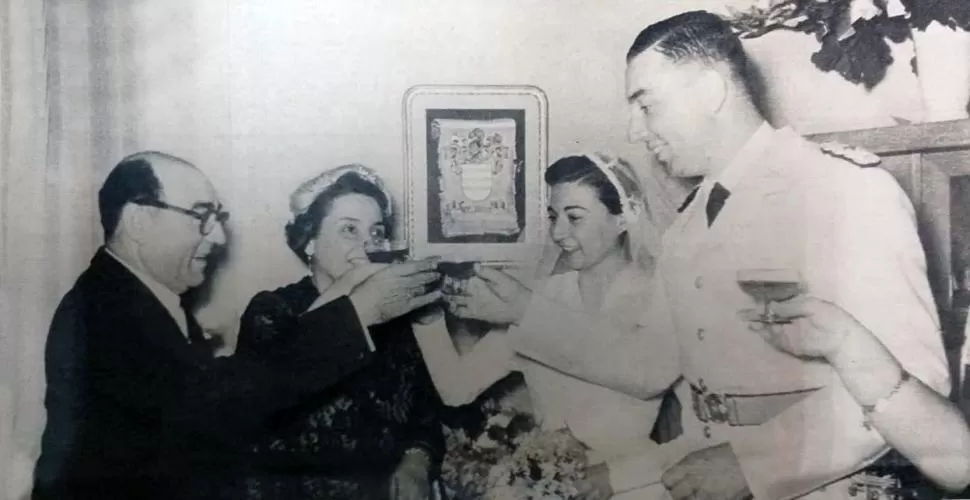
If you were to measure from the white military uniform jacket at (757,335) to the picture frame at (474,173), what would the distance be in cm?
14

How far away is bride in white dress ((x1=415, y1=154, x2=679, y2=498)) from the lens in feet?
3.93

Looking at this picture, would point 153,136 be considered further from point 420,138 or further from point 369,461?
point 369,461

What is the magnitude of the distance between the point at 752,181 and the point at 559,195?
0.26 m

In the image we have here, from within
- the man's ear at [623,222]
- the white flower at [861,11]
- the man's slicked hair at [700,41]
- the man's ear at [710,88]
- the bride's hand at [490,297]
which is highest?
the white flower at [861,11]

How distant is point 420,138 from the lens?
1.19 metres

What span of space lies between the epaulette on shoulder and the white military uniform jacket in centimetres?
1

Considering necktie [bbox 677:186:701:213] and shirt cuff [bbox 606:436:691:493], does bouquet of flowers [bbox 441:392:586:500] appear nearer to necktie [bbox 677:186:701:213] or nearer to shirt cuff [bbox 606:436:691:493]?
shirt cuff [bbox 606:436:691:493]

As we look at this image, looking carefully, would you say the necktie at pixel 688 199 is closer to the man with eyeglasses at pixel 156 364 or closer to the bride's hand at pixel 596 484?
the bride's hand at pixel 596 484

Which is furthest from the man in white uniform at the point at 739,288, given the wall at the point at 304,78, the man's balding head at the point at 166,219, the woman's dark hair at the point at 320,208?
the man's balding head at the point at 166,219

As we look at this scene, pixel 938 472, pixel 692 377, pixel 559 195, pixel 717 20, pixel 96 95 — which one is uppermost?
pixel 717 20

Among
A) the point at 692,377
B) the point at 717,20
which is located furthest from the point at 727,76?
the point at 692,377

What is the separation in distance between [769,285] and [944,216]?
0.26m

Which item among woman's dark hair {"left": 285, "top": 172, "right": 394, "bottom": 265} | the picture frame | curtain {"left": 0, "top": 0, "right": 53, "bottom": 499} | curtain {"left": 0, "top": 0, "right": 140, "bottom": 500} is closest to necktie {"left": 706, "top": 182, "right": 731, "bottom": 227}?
the picture frame

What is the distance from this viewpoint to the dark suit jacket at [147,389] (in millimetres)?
1168
